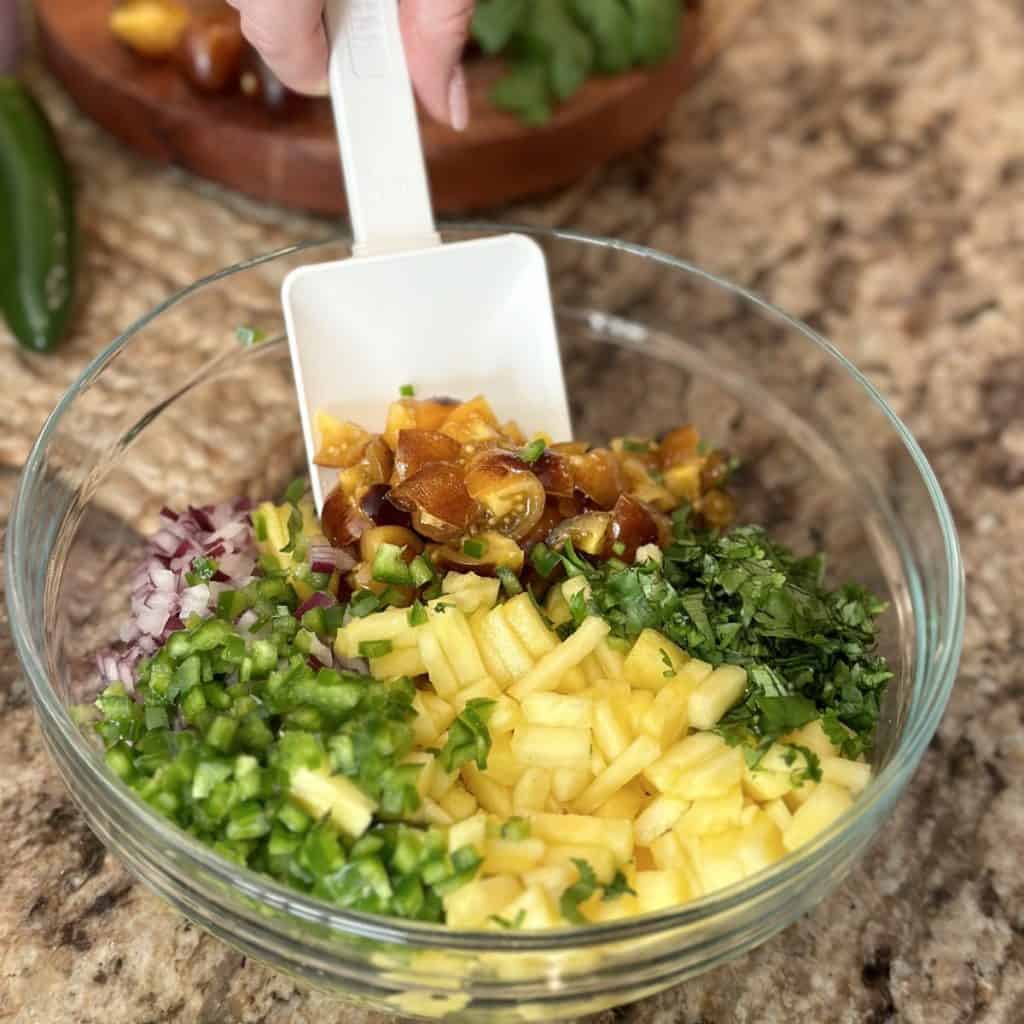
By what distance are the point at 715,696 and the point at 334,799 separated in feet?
1.59

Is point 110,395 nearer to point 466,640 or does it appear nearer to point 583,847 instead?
point 466,640

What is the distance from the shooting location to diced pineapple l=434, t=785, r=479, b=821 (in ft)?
4.83

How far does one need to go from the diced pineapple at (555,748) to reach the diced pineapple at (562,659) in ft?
0.23

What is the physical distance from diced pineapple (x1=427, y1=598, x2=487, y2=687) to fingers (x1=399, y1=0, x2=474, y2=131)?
85 centimetres

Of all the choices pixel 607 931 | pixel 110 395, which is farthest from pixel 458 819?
pixel 110 395

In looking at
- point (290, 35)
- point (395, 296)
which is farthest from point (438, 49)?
point (395, 296)

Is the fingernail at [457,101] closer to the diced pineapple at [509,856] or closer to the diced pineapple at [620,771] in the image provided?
the diced pineapple at [620,771]

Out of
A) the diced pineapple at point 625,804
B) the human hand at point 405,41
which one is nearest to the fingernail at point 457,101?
the human hand at point 405,41

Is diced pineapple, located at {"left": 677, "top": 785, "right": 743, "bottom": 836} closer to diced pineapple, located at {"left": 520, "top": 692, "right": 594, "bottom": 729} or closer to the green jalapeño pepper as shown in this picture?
diced pineapple, located at {"left": 520, "top": 692, "right": 594, "bottom": 729}

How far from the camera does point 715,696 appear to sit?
1.57 meters

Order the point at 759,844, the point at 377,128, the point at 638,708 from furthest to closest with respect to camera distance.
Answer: the point at 377,128 < the point at 638,708 < the point at 759,844

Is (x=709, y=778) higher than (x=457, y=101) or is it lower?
lower

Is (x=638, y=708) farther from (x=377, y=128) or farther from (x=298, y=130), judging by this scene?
(x=298, y=130)

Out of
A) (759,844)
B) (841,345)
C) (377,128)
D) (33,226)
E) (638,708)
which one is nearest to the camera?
(759,844)
